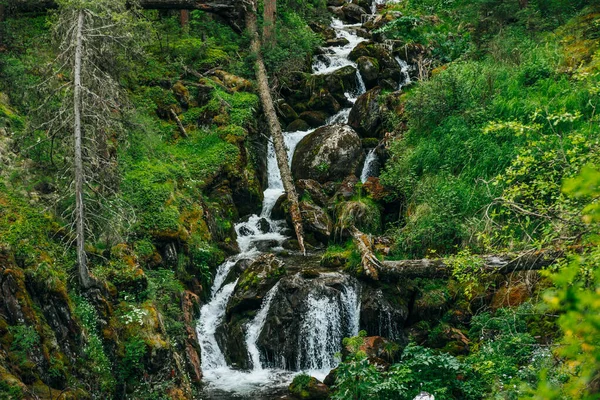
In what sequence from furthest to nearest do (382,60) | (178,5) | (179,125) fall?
(382,60) → (178,5) → (179,125)

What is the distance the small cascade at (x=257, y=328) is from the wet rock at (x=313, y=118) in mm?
10079

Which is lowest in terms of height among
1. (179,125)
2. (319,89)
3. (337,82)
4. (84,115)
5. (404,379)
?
(404,379)

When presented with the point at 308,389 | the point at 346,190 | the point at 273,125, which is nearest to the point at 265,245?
the point at 346,190

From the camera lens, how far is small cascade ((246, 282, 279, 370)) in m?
12.6

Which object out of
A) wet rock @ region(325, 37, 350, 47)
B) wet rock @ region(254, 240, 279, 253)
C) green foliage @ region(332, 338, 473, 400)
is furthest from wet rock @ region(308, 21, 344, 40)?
green foliage @ region(332, 338, 473, 400)

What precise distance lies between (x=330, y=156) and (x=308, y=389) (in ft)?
33.3

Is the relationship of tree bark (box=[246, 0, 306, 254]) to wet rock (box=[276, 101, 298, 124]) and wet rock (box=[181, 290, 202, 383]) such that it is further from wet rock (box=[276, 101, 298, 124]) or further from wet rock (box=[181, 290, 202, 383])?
wet rock (box=[181, 290, 202, 383])

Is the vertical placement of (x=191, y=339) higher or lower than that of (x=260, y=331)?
higher

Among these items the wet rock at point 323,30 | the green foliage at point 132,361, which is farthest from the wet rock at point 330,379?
the wet rock at point 323,30

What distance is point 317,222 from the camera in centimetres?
1655

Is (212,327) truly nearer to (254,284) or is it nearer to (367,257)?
(254,284)

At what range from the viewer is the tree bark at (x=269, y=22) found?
2273cm

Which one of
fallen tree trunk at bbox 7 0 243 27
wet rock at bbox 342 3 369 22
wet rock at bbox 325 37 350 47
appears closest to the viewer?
fallen tree trunk at bbox 7 0 243 27

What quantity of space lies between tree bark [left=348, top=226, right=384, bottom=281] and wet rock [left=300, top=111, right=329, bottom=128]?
30.2 ft
